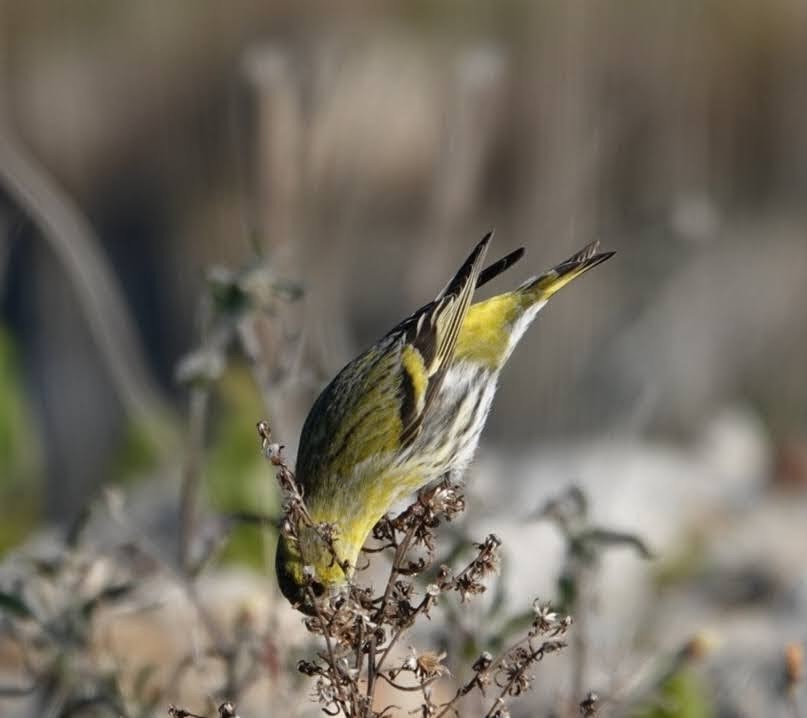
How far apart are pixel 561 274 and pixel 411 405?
1.35ft

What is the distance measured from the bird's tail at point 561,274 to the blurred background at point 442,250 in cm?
41

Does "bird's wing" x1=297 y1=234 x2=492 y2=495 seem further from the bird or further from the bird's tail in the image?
the bird's tail

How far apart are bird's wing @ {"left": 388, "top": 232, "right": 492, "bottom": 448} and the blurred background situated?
178mm

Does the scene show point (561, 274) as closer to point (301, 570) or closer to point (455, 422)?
point (455, 422)

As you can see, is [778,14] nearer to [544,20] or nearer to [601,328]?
[544,20]

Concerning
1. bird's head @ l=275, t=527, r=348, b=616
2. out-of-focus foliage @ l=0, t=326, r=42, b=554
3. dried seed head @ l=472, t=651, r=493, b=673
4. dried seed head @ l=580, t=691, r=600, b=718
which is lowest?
dried seed head @ l=580, t=691, r=600, b=718

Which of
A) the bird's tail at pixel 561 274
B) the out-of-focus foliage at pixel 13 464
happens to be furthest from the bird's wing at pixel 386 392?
the out-of-focus foliage at pixel 13 464

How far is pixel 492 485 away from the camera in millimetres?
4852

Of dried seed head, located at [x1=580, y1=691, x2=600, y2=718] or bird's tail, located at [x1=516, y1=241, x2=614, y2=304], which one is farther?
bird's tail, located at [x1=516, y1=241, x2=614, y2=304]

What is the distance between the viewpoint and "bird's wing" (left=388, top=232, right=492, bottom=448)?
8.94ft

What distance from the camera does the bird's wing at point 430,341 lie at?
272cm

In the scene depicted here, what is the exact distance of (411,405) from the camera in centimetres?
274

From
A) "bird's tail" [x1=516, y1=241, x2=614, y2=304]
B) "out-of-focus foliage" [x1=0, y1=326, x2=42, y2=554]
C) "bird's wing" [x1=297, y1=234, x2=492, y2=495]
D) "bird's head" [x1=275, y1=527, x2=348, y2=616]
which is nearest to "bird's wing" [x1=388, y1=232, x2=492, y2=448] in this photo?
"bird's wing" [x1=297, y1=234, x2=492, y2=495]

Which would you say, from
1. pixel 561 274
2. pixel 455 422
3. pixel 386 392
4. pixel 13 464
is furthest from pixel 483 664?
pixel 13 464
